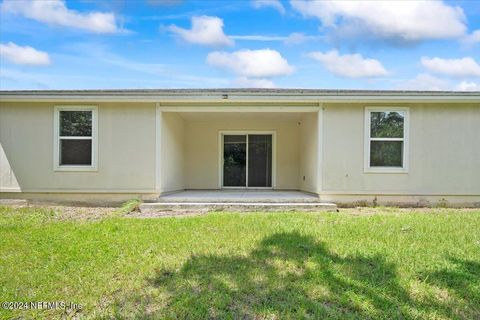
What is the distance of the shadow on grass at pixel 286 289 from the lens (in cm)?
312

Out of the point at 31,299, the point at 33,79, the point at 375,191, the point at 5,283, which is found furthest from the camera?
the point at 33,79

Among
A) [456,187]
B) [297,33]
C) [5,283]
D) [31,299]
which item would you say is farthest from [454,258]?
[297,33]

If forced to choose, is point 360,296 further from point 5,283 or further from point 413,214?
point 413,214

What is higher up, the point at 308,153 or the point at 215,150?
the point at 215,150

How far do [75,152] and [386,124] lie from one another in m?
8.23

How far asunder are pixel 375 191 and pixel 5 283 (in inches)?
326

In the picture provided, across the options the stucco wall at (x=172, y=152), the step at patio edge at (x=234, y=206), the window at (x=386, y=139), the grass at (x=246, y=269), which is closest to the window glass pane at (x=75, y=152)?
the stucco wall at (x=172, y=152)

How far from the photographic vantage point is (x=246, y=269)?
4.11 metres

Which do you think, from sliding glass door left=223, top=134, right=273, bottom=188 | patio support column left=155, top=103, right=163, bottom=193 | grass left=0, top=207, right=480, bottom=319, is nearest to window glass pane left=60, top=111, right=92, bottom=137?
patio support column left=155, top=103, right=163, bottom=193

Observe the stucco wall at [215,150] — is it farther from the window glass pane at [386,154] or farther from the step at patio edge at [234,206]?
the step at patio edge at [234,206]

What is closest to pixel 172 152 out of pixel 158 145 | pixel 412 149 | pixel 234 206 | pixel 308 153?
pixel 158 145

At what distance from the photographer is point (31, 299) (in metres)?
3.37

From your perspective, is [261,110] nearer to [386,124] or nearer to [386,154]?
[386,124]

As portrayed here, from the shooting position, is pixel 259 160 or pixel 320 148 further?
pixel 259 160
